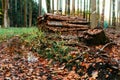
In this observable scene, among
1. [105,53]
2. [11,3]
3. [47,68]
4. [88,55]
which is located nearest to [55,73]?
[47,68]

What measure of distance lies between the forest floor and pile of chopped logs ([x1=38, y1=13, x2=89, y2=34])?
1.15m

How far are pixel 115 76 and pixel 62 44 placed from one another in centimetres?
264

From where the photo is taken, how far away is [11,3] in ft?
126

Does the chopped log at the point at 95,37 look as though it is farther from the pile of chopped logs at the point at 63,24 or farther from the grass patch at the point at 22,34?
the grass patch at the point at 22,34

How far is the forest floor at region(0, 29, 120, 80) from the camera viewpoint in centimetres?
802

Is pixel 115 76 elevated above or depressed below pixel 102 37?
below

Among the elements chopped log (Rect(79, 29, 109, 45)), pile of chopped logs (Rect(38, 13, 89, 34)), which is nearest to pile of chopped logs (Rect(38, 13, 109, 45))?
pile of chopped logs (Rect(38, 13, 89, 34))

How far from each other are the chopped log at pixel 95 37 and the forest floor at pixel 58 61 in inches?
8.6

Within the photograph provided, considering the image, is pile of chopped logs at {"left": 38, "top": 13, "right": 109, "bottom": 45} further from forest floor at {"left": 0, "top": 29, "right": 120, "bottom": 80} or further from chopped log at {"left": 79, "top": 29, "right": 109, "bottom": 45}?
chopped log at {"left": 79, "top": 29, "right": 109, "bottom": 45}

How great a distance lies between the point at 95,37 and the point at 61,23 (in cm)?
280

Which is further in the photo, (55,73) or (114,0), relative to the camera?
(114,0)

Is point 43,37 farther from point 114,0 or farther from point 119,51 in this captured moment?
point 114,0

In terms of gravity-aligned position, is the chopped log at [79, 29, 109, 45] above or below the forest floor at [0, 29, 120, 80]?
above

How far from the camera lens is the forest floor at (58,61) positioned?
8016 mm
